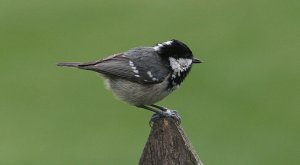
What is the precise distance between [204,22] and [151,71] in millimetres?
11357

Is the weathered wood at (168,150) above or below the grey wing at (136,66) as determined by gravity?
below

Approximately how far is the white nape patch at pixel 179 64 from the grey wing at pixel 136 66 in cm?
12

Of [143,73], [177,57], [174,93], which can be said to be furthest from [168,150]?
[174,93]

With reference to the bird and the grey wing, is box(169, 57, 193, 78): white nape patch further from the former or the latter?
the grey wing

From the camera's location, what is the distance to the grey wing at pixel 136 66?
6941 mm

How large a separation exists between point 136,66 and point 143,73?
8 cm

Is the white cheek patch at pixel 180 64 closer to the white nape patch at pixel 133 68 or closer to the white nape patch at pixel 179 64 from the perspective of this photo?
the white nape patch at pixel 179 64

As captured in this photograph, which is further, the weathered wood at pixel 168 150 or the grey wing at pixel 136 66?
the grey wing at pixel 136 66

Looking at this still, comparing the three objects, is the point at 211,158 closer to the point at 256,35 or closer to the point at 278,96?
the point at 278,96

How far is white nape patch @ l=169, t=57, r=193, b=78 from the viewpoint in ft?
21.8

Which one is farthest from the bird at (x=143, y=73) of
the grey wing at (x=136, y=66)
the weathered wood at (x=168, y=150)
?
the weathered wood at (x=168, y=150)

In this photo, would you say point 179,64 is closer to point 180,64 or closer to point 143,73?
point 180,64

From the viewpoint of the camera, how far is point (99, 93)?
14531mm

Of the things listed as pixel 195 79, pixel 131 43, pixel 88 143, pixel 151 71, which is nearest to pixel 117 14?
pixel 131 43
